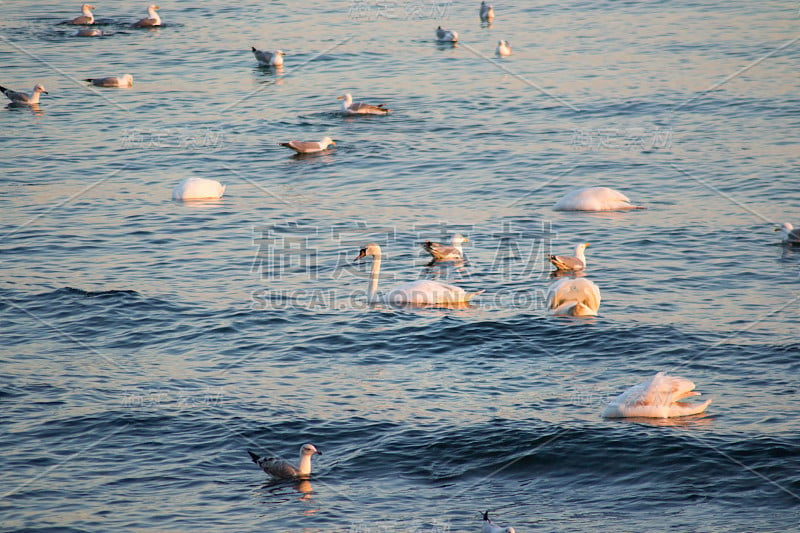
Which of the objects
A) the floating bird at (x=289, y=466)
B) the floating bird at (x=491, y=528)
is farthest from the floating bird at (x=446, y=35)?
the floating bird at (x=491, y=528)

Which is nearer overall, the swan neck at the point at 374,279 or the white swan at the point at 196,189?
the swan neck at the point at 374,279

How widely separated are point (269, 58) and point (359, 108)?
6.19 metres

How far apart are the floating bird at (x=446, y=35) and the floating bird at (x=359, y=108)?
7.85 metres

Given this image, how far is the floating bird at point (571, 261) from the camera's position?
15701 millimetres

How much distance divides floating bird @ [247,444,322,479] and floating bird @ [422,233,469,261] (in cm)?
644

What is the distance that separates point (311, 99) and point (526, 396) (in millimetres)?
16578

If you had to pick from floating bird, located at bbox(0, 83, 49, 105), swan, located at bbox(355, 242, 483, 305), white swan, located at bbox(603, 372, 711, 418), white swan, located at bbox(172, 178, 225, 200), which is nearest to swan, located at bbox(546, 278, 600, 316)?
swan, located at bbox(355, 242, 483, 305)

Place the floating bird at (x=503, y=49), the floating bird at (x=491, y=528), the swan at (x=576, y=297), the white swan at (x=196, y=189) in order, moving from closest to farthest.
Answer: the floating bird at (x=491, y=528) < the swan at (x=576, y=297) < the white swan at (x=196, y=189) < the floating bird at (x=503, y=49)

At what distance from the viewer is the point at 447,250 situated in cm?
1667

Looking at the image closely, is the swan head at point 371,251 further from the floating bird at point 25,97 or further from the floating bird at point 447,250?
the floating bird at point 25,97

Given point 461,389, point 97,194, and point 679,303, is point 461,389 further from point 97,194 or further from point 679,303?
point 97,194

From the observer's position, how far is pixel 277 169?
71.6ft

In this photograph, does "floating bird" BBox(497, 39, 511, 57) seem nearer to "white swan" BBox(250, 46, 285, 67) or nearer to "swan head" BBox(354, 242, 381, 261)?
"white swan" BBox(250, 46, 285, 67)

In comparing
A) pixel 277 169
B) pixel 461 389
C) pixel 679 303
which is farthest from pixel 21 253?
pixel 679 303
